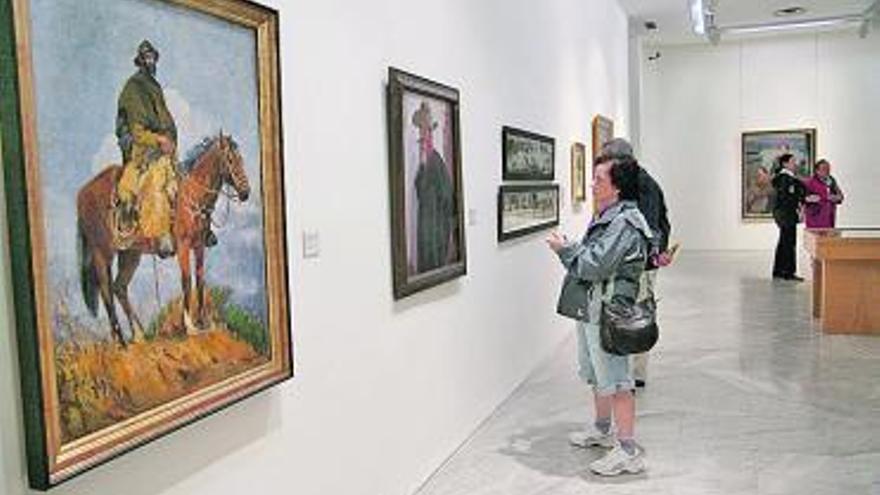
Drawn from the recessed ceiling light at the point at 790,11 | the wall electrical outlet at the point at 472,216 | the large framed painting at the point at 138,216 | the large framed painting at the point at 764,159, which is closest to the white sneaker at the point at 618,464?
the wall electrical outlet at the point at 472,216

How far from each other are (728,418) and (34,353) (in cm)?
416

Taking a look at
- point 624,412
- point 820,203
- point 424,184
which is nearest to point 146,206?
point 424,184

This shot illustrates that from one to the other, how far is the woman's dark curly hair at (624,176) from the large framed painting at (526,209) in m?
1.28

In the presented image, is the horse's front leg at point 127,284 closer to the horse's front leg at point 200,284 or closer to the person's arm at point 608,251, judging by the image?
the horse's front leg at point 200,284

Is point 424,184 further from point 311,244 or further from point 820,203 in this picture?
point 820,203

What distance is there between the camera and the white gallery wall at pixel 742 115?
552 inches

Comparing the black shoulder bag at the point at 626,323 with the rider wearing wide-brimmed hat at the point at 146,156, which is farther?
the black shoulder bag at the point at 626,323

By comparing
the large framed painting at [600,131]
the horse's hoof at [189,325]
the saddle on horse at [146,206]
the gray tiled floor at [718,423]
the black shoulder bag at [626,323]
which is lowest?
the gray tiled floor at [718,423]

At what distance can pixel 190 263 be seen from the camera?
80.6 inches

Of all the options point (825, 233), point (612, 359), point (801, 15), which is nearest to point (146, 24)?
point (612, 359)

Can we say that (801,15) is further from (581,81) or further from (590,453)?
(590,453)

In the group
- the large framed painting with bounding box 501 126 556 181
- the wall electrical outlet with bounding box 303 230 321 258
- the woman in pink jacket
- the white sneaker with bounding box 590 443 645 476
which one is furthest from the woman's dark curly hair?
the woman in pink jacket

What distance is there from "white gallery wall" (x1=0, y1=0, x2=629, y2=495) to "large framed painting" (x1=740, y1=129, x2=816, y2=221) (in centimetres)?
1057

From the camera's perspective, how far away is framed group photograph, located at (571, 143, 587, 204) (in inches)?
296
